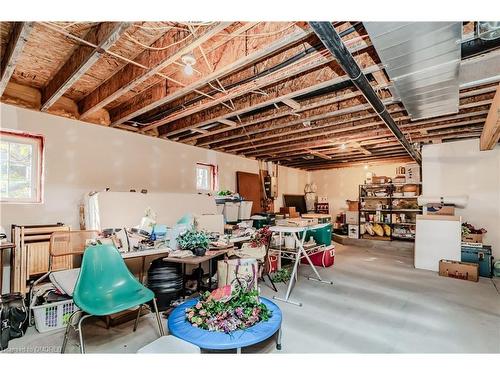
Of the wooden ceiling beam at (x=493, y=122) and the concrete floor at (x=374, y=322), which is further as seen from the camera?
the wooden ceiling beam at (x=493, y=122)

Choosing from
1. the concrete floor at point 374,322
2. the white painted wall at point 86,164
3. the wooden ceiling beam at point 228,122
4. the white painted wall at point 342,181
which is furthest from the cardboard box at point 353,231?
the wooden ceiling beam at point 228,122

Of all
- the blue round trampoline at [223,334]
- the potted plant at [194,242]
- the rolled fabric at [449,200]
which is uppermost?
the rolled fabric at [449,200]

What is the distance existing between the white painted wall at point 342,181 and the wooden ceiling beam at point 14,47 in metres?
9.10

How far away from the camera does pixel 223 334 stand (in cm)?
218

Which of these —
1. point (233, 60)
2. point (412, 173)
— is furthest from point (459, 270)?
point (233, 60)

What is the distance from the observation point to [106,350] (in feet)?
7.51

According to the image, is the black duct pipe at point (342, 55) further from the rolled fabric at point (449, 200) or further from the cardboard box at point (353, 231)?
the cardboard box at point (353, 231)

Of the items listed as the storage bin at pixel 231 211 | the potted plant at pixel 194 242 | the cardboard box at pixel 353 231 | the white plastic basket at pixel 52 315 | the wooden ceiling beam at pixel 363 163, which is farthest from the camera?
the cardboard box at pixel 353 231

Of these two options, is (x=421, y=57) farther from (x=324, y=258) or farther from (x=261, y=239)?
(x=324, y=258)

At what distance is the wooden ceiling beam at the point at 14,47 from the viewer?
6.32 feet

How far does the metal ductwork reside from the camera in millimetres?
1726

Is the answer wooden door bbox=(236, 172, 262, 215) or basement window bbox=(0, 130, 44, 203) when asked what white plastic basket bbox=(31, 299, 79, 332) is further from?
wooden door bbox=(236, 172, 262, 215)

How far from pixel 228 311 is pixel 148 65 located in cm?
253
